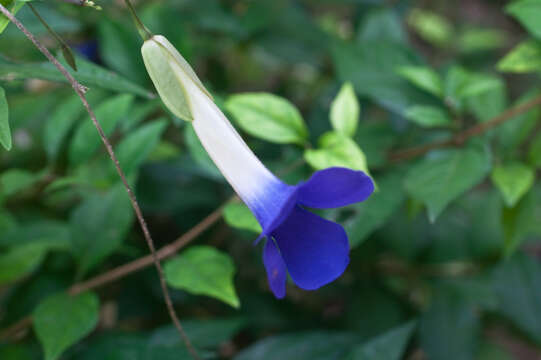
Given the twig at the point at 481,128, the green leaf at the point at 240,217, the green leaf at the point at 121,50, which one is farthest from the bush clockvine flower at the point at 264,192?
the green leaf at the point at 121,50

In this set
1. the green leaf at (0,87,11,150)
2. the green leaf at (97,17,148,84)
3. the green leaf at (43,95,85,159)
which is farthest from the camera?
the green leaf at (97,17,148,84)

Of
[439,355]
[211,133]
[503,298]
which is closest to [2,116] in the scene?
[211,133]

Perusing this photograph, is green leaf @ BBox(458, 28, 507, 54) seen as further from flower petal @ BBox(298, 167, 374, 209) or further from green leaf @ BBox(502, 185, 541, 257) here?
flower petal @ BBox(298, 167, 374, 209)

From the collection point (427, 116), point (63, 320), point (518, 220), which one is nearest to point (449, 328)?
point (518, 220)

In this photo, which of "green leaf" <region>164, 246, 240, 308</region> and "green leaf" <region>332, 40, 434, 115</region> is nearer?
"green leaf" <region>164, 246, 240, 308</region>

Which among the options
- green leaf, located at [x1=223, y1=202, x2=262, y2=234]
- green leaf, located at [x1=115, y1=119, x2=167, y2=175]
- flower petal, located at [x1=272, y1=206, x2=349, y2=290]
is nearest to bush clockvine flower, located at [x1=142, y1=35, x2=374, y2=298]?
flower petal, located at [x1=272, y1=206, x2=349, y2=290]

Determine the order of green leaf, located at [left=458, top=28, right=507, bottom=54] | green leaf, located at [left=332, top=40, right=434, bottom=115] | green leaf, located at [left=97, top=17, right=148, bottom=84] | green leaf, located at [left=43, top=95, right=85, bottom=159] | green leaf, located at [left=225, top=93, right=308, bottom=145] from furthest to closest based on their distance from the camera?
green leaf, located at [left=458, top=28, right=507, bottom=54]
green leaf, located at [left=97, top=17, right=148, bottom=84]
green leaf, located at [left=332, top=40, right=434, bottom=115]
green leaf, located at [left=43, top=95, right=85, bottom=159]
green leaf, located at [left=225, top=93, right=308, bottom=145]

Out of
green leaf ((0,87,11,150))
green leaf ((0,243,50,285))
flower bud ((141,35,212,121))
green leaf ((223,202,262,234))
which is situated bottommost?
green leaf ((223,202,262,234))
